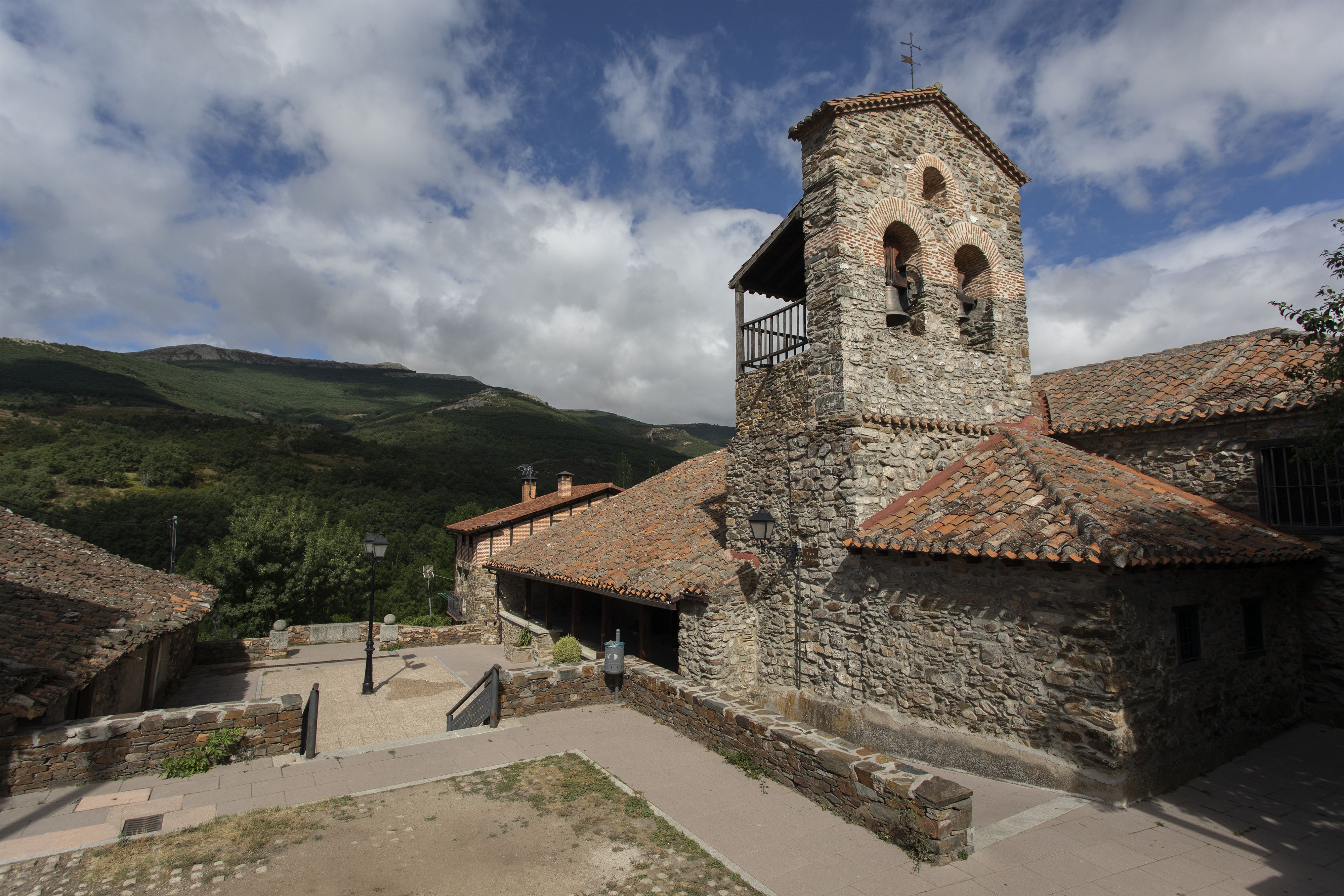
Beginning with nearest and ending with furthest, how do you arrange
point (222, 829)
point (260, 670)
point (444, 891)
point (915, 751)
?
point (444, 891)
point (222, 829)
point (915, 751)
point (260, 670)

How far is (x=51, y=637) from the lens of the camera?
320 inches

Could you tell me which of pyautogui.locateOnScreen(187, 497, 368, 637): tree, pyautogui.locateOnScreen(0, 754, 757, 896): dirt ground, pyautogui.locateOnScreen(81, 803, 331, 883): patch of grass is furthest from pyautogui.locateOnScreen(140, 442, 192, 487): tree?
pyautogui.locateOnScreen(0, 754, 757, 896): dirt ground

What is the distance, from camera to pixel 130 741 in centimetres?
699

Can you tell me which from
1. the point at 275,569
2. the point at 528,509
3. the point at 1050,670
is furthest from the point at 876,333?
the point at 275,569

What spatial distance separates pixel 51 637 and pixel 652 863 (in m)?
8.59

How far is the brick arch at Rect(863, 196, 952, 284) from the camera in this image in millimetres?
9922

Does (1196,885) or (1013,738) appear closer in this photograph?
(1196,885)

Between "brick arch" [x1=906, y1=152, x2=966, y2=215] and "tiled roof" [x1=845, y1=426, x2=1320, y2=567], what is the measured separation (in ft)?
13.9

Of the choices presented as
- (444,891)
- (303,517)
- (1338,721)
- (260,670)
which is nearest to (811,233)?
(444,891)

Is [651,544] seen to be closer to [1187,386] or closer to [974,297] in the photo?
[974,297]

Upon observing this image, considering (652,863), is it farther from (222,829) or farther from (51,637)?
(51,637)

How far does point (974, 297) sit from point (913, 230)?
1.83 m

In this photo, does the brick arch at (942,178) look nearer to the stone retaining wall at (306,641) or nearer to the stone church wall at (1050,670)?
the stone church wall at (1050,670)

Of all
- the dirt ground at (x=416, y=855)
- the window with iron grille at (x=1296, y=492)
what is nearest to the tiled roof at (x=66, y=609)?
the dirt ground at (x=416, y=855)
